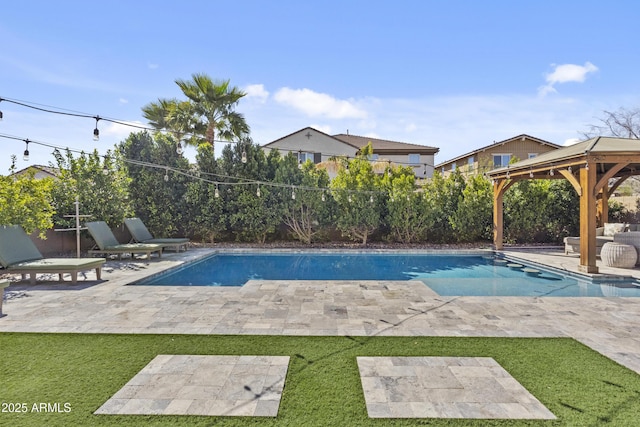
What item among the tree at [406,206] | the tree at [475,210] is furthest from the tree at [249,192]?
the tree at [475,210]

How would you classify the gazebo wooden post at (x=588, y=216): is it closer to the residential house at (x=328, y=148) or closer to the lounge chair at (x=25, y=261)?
the lounge chair at (x=25, y=261)

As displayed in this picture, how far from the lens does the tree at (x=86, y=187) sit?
11328 millimetres

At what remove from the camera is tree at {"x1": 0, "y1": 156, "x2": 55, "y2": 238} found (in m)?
7.86

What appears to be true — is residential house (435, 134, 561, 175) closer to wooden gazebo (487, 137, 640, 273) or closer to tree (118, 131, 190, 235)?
wooden gazebo (487, 137, 640, 273)

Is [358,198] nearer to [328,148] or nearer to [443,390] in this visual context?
[443,390]

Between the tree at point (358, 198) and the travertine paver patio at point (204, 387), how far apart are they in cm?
1112

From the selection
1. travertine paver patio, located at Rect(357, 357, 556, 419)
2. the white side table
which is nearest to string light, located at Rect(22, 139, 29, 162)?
travertine paver patio, located at Rect(357, 357, 556, 419)

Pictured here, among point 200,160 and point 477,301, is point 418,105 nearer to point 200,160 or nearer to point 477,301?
point 200,160

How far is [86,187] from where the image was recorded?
454 inches

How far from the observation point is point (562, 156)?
897 centimetres

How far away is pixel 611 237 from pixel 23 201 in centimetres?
1626

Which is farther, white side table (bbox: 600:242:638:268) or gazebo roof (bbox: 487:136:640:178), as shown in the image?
white side table (bbox: 600:242:638:268)

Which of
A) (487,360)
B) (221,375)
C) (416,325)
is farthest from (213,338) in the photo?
(487,360)

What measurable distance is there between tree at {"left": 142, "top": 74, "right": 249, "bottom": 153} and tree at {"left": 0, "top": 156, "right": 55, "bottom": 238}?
713cm
